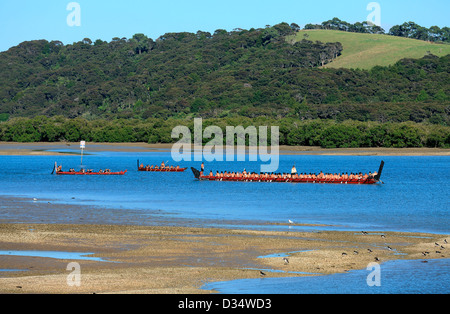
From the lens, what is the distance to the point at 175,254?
985 inches

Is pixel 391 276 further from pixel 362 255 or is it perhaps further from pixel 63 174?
pixel 63 174

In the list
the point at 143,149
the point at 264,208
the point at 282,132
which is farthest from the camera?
the point at 143,149

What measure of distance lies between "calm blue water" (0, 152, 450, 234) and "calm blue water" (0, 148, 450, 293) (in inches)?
2.3

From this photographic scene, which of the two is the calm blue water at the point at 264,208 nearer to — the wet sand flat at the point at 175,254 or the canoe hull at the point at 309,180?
the canoe hull at the point at 309,180

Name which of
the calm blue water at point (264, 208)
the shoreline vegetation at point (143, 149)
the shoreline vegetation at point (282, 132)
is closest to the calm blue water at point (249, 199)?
the calm blue water at point (264, 208)

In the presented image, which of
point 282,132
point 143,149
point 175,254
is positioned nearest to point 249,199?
point 175,254

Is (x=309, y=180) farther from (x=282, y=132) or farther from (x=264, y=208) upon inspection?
(x=282, y=132)

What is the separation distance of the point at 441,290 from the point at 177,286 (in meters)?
7.62

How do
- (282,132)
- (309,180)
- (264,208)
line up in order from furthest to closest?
1. (282,132)
2. (309,180)
3. (264,208)

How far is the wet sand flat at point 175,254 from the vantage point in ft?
67.6

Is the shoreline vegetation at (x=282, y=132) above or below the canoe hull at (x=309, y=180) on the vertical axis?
above

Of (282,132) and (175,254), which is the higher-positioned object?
(282,132)

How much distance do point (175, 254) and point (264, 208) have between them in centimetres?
1945

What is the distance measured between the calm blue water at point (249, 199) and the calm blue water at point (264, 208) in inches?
2.3
